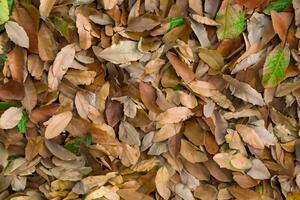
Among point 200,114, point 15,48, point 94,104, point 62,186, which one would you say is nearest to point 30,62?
point 15,48

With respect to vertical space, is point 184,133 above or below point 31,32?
below

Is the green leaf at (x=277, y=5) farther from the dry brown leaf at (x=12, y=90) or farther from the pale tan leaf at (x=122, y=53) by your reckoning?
the dry brown leaf at (x=12, y=90)

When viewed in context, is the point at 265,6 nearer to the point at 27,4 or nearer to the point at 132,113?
the point at 132,113

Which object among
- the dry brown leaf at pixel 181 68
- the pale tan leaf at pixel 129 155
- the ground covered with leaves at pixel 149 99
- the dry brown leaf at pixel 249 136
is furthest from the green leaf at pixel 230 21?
the pale tan leaf at pixel 129 155

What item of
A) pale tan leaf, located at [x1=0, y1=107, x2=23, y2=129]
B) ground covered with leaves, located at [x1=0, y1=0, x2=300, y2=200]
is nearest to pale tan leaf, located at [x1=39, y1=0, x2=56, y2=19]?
ground covered with leaves, located at [x1=0, y1=0, x2=300, y2=200]

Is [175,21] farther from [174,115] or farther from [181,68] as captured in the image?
[174,115]

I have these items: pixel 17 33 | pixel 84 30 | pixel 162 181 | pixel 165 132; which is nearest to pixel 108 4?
pixel 84 30
